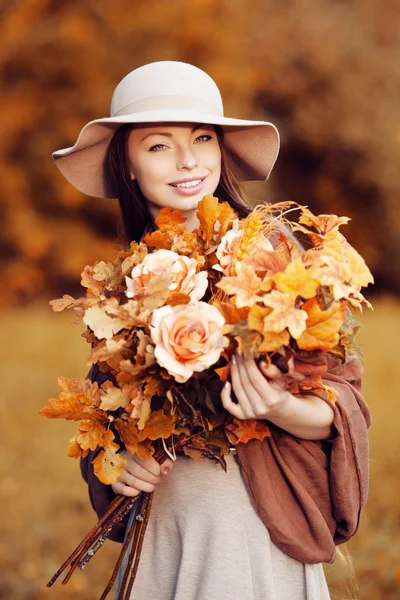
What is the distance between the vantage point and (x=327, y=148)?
42.1 ft

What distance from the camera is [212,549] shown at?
2037 mm

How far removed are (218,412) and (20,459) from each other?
16.6ft

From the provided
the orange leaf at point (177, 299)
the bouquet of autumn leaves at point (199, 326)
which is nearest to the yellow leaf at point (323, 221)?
the bouquet of autumn leaves at point (199, 326)

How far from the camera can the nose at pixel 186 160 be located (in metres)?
2.25

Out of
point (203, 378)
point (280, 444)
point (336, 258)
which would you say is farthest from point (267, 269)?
point (280, 444)

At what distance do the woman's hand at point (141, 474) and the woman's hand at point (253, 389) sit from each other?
305mm

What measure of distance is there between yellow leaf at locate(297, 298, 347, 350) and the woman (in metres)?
0.10

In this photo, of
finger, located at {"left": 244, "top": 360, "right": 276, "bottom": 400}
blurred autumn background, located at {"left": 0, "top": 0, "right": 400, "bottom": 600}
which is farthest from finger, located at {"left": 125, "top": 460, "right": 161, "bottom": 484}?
blurred autumn background, located at {"left": 0, "top": 0, "right": 400, "bottom": 600}

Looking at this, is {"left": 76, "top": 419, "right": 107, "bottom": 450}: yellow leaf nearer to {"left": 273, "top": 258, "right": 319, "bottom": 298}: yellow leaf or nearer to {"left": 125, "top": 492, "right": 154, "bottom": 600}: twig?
{"left": 125, "top": 492, "right": 154, "bottom": 600}: twig

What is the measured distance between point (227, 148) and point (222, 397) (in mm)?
951

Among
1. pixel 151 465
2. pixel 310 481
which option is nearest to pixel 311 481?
pixel 310 481

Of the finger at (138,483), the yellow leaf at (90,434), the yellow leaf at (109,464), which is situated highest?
the yellow leaf at (90,434)

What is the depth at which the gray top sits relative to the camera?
2.02 meters

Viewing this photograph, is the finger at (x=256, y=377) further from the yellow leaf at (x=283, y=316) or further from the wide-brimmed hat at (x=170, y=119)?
the wide-brimmed hat at (x=170, y=119)
